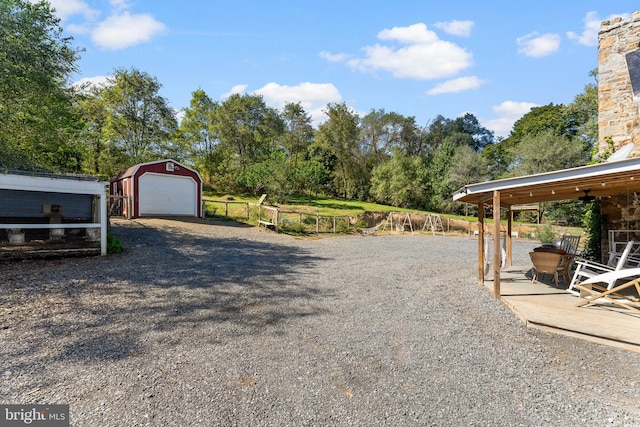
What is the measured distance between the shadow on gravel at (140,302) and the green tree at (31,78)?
16.6 ft

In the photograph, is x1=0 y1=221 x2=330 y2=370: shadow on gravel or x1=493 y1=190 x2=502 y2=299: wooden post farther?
x1=493 y1=190 x2=502 y2=299: wooden post

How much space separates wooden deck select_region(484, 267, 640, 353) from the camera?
3746 mm

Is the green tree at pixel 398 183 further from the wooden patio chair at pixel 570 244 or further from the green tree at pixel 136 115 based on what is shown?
the wooden patio chair at pixel 570 244

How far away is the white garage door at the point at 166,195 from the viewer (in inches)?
638

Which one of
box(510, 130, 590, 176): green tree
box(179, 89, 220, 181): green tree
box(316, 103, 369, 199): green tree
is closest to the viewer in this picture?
box(510, 130, 590, 176): green tree

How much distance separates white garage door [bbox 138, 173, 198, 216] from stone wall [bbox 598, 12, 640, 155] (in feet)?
56.6

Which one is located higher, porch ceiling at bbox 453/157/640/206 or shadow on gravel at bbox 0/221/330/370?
porch ceiling at bbox 453/157/640/206

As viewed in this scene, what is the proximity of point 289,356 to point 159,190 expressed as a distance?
15952mm

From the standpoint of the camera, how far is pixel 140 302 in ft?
15.9

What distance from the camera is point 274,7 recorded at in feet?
26.8

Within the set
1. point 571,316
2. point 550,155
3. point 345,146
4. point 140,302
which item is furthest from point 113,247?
point 550,155

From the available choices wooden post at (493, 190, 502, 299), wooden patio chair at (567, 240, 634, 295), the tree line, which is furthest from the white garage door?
wooden patio chair at (567, 240, 634, 295)

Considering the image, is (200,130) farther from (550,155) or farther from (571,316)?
(571,316)

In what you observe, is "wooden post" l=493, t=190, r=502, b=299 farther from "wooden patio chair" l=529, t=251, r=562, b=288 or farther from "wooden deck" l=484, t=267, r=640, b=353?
"wooden patio chair" l=529, t=251, r=562, b=288
